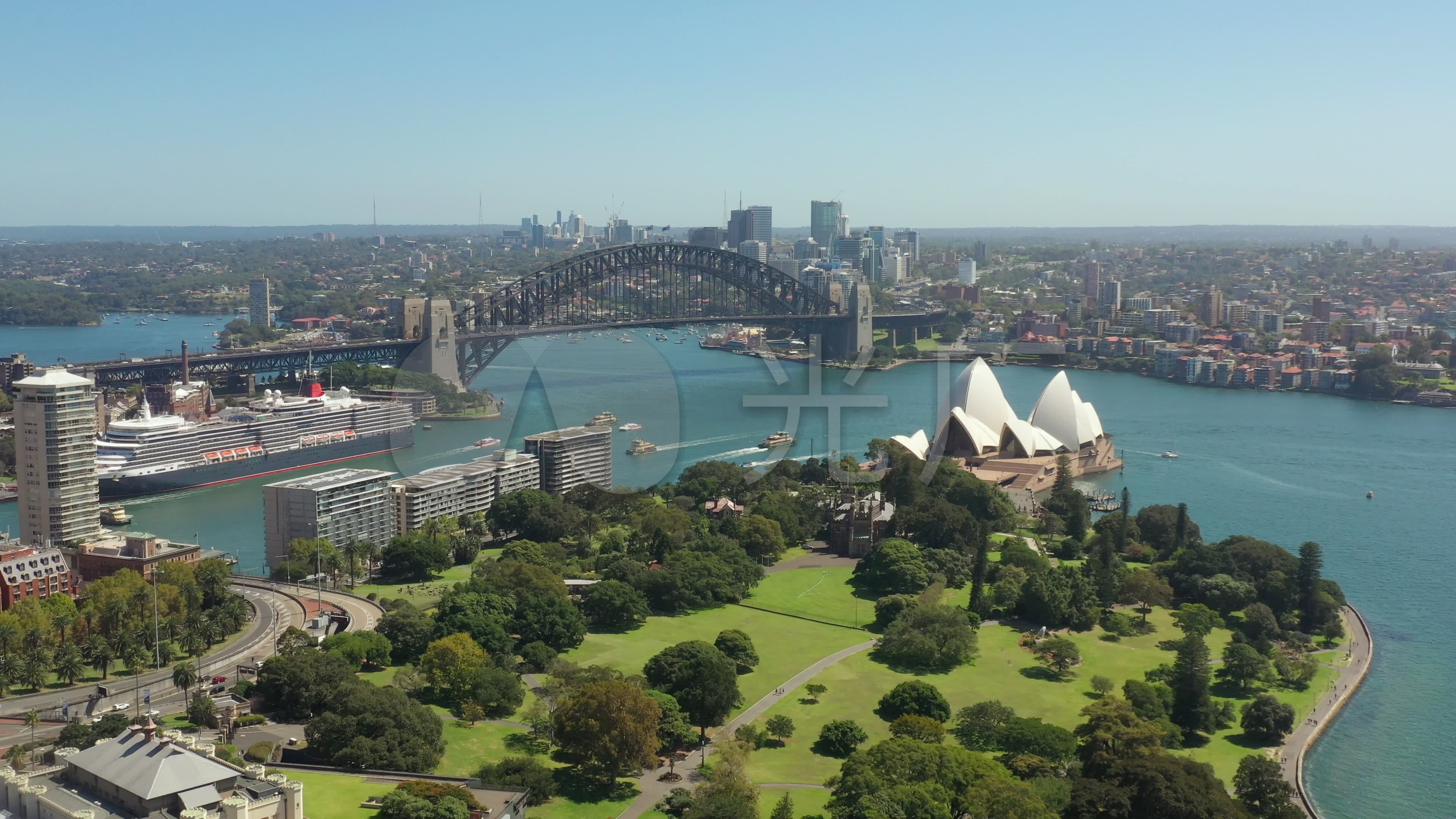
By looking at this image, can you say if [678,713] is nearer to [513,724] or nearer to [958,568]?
[513,724]

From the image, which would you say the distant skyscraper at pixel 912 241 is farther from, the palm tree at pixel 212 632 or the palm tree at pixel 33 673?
the palm tree at pixel 33 673

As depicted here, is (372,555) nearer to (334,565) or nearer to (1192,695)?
(334,565)

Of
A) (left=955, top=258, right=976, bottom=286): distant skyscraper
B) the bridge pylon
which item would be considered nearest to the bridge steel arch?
the bridge pylon

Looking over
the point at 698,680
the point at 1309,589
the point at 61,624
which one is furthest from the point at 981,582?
the point at 61,624

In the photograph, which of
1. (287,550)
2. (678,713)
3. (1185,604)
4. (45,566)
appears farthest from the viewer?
(287,550)

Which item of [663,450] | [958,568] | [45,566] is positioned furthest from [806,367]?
[45,566]

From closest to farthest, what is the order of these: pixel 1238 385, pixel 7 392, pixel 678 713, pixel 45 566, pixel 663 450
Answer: pixel 678 713 < pixel 45 566 < pixel 663 450 < pixel 7 392 < pixel 1238 385
